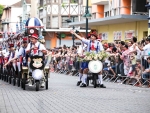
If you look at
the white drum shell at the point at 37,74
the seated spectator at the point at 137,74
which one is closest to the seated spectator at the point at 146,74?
the seated spectator at the point at 137,74

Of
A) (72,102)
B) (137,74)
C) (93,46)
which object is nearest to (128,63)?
(137,74)

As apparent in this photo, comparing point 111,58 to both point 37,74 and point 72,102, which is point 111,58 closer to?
point 37,74

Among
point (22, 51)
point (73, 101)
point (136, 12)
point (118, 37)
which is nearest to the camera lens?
point (73, 101)

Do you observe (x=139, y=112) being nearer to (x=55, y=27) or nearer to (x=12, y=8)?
(x=55, y=27)

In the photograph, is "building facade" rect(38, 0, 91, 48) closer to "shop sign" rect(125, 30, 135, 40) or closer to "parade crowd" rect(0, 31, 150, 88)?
"shop sign" rect(125, 30, 135, 40)

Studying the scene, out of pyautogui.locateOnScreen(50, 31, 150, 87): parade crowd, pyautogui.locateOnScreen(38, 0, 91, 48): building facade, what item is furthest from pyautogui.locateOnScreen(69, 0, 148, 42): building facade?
pyautogui.locateOnScreen(38, 0, 91, 48): building facade

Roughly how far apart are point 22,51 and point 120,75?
6191 mm

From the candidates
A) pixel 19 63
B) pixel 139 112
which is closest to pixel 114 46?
pixel 19 63

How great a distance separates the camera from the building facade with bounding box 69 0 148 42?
136 feet

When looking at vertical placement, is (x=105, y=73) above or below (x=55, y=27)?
below

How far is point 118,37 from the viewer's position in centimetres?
4650

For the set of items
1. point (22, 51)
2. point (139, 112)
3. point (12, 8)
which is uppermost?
point (12, 8)

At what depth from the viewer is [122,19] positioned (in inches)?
1639

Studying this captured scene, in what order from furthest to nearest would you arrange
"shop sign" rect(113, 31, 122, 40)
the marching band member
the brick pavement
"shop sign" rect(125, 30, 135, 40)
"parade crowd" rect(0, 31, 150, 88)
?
"shop sign" rect(113, 31, 122, 40)
"shop sign" rect(125, 30, 135, 40)
the marching band member
"parade crowd" rect(0, 31, 150, 88)
the brick pavement
